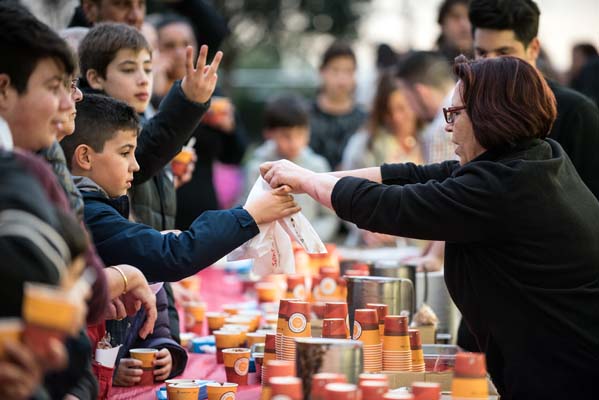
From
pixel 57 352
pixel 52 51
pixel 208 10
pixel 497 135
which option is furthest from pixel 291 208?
pixel 208 10

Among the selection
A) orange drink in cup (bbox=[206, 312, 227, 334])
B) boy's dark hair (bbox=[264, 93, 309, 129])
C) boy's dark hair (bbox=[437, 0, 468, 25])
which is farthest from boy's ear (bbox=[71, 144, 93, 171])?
boy's dark hair (bbox=[437, 0, 468, 25])

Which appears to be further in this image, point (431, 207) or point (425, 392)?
point (431, 207)

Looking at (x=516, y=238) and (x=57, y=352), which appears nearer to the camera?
(x=57, y=352)

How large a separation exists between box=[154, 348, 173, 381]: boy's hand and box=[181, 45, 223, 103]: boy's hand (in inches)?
39.4

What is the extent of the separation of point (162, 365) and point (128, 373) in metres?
0.14

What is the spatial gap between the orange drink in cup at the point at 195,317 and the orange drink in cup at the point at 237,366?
3.89ft

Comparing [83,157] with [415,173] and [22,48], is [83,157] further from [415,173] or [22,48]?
[415,173]

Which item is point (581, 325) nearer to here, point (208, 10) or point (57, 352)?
point (57, 352)

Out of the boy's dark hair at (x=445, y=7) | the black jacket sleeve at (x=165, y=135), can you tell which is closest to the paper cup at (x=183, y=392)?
the black jacket sleeve at (x=165, y=135)

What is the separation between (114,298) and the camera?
310 cm

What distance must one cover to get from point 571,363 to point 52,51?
1807mm

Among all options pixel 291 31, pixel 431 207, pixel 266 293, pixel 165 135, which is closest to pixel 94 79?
pixel 165 135

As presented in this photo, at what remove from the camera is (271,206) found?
354 cm

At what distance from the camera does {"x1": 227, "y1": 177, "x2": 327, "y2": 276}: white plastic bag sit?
3637mm
